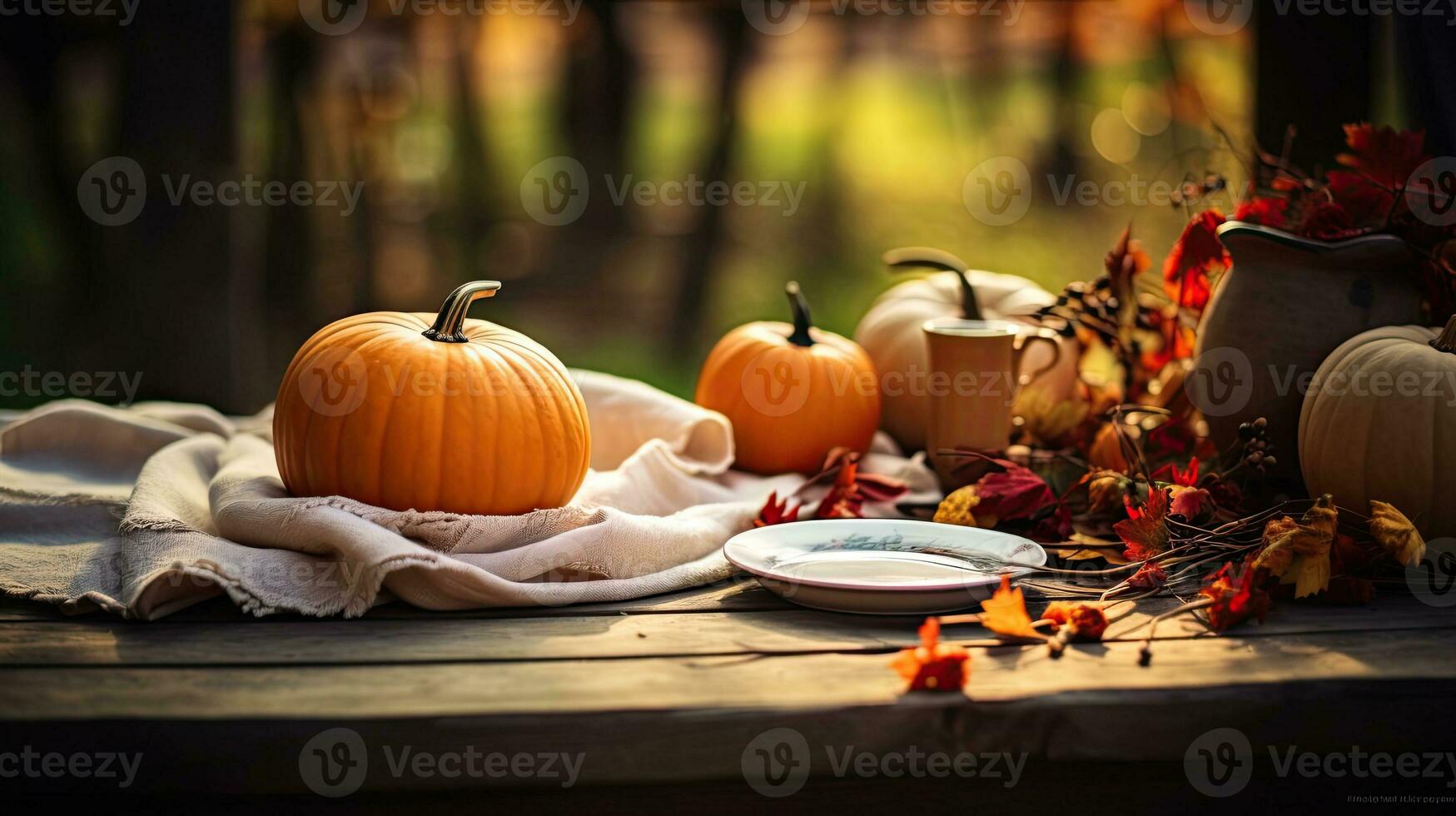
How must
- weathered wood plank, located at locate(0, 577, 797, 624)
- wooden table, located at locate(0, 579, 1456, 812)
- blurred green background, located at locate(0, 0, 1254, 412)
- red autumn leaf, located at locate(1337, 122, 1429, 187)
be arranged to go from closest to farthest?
wooden table, located at locate(0, 579, 1456, 812) < weathered wood plank, located at locate(0, 577, 797, 624) < red autumn leaf, located at locate(1337, 122, 1429, 187) < blurred green background, located at locate(0, 0, 1254, 412)

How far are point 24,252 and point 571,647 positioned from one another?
3.27 meters

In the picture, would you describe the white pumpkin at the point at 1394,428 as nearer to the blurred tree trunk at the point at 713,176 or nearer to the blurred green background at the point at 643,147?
the blurred green background at the point at 643,147

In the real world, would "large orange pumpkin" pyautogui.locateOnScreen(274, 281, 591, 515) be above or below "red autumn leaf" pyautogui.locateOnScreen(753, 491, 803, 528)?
above

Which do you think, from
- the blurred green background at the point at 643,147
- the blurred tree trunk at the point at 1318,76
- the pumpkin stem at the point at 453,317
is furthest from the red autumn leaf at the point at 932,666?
the blurred green background at the point at 643,147

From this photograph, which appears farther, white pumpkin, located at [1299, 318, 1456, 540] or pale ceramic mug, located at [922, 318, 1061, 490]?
pale ceramic mug, located at [922, 318, 1061, 490]

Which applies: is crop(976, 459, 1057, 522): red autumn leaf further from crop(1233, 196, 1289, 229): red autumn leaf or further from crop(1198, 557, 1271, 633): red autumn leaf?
crop(1233, 196, 1289, 229): red autumn leaf

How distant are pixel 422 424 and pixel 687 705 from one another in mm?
550

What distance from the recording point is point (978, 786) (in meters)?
1.10

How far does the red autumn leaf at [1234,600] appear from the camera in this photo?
1.22 metres

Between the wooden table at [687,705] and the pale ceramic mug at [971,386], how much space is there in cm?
61

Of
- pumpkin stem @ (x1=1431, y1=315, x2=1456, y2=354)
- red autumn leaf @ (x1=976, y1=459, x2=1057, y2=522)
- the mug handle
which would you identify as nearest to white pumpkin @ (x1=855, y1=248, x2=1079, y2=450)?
the mug handle

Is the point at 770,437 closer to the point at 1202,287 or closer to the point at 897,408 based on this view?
the point at 897,408

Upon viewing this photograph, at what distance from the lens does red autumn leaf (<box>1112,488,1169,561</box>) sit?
1.38 metres

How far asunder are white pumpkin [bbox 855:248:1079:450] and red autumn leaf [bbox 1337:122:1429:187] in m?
0.63
